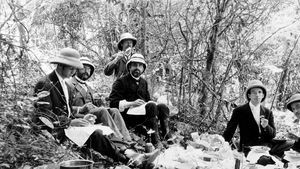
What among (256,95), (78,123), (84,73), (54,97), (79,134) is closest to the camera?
(79,134)

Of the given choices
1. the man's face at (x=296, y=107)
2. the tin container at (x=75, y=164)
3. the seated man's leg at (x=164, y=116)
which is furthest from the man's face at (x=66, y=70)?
the man's face at (x=296, y=107)

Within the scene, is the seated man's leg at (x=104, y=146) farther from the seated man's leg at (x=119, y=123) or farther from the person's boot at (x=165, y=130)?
the person's boot at (x=165, y=130)

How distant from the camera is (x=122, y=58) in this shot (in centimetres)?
554

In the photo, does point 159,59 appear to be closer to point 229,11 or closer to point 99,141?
point 229,11

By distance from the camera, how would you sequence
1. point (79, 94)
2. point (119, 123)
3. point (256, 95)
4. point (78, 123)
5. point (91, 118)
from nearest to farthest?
point (78, 123), point (91, 118), point (119, 123), point (256, 95), point (79, 94)

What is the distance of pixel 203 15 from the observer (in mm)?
6145

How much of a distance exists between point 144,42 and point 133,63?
1642mm

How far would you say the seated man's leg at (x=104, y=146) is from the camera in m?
3.54

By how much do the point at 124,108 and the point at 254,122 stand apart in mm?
1815

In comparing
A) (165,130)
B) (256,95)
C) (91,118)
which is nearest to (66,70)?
(91,118)

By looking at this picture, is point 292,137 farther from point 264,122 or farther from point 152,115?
point 152,115

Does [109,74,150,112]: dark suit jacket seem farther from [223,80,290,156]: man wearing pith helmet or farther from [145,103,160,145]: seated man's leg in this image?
[223,80,290,156]: man wearing pith helmet

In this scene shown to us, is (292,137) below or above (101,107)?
below

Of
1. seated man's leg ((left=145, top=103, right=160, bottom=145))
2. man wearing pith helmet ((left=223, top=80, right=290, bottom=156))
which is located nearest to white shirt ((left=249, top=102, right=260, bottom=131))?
man wearing pith helmet ((left=223, top=80, right=290, bottom=156))
